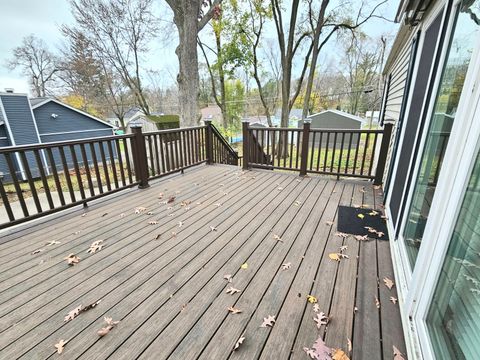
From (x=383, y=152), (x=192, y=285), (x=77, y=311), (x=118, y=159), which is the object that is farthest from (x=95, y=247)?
(x=383, y=152)

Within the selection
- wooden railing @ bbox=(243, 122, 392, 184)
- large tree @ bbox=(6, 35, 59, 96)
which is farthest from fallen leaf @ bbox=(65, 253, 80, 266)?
large tree @ bbox=(6, 35, 59, 96)

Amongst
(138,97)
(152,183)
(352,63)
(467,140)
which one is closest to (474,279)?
(467,140)

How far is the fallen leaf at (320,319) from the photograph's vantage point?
56.6 inches

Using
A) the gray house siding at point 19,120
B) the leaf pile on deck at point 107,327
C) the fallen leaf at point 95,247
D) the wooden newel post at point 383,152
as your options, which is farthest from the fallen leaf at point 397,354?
the gray house siding at point 19,120

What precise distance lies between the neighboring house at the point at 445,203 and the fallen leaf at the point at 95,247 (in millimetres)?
2529

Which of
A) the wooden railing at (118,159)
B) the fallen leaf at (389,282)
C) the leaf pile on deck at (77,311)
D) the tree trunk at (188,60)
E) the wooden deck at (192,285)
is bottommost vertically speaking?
the fallen leaf at (389,282)

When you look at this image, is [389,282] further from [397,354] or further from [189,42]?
[189,42]

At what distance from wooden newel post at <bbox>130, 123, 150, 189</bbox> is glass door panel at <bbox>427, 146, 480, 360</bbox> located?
373 cm

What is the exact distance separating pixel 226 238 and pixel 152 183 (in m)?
2.33

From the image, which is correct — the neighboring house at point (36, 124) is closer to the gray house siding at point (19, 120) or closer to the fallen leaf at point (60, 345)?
the gray house siding at point (19, 120)

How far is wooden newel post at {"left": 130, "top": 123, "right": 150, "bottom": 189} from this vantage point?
3.58 meters

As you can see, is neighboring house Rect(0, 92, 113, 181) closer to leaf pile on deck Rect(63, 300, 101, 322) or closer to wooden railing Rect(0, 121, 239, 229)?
wooden railing Rect(0, 121, 239, 229)

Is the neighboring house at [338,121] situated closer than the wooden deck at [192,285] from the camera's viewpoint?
No

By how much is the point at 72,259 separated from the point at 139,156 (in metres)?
1.96
